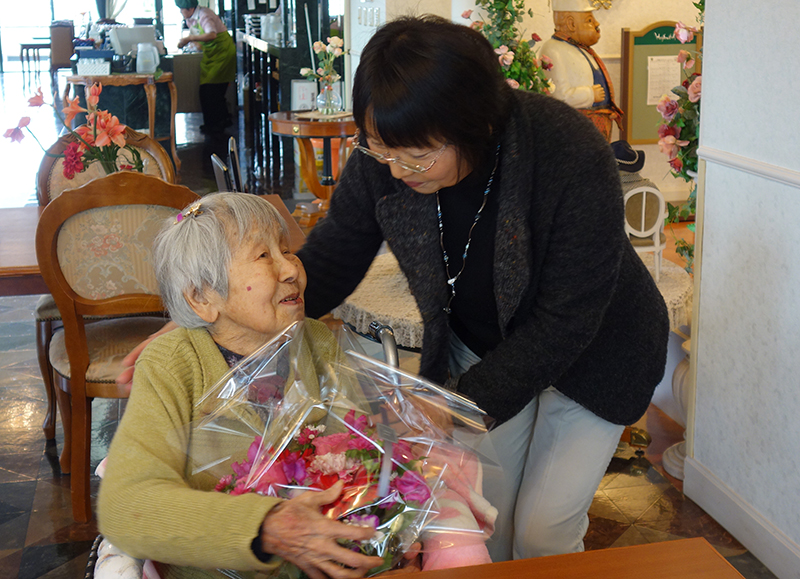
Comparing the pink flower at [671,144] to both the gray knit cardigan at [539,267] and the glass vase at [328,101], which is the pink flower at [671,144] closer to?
the gray knit cardigan at [539,267]

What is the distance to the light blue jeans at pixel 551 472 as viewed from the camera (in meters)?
1.56

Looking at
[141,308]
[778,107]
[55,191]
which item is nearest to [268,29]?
[55,191]

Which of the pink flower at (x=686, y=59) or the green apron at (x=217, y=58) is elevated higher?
the green apron at (x=217, y=58)


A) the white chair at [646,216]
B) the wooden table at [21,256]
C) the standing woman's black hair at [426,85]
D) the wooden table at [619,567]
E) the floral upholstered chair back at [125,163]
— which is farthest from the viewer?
the floral upholstered chair back at [125,163]

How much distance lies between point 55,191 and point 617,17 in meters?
4.50

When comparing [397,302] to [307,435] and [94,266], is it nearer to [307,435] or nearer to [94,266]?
[94,266]

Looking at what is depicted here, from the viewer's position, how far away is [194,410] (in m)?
1.24

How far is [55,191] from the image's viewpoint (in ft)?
10.9

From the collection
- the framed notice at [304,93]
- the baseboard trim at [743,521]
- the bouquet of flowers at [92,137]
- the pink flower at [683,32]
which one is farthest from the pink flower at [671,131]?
the framed notice at [304,93]

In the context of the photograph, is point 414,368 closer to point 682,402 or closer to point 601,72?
point 682,402

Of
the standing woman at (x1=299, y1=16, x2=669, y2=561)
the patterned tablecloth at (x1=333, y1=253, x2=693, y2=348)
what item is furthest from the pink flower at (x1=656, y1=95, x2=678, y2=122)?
the standing woman at (x1=299, y1=16, x2=669, y2=561)

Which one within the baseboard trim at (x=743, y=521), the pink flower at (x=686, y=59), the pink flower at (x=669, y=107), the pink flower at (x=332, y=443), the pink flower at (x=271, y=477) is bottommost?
the baseboard trim at (x=743, y=521)

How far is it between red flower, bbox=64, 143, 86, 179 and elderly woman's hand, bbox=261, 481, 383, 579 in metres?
2.21

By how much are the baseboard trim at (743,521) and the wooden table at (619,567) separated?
131 cm
